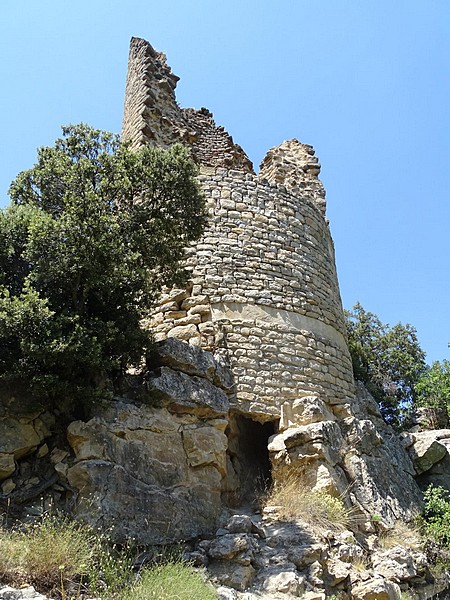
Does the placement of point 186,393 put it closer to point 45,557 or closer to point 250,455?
point 250,455

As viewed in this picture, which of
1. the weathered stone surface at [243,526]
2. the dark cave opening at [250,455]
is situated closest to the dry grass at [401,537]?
the dark cave opening at [250,455]

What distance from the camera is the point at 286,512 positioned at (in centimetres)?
730

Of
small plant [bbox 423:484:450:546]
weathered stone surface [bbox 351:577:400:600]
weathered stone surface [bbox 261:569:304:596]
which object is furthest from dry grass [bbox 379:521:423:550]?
weathered stone surface [bbox 261:569:304:596]

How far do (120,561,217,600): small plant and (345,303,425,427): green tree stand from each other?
11026mm

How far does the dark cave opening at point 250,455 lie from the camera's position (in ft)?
27.3

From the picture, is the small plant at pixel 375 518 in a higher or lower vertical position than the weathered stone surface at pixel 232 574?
higher

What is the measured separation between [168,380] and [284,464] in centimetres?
220

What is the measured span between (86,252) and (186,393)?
2.36m

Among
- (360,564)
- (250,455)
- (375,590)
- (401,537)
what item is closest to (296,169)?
(250,455)

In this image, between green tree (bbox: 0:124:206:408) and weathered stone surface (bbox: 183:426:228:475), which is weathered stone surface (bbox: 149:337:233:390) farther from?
weathered stone surface (bbox: 183:426:228:475)

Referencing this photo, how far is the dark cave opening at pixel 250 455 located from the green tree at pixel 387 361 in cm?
712

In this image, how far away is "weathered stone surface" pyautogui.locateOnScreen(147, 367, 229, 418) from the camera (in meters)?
7.15

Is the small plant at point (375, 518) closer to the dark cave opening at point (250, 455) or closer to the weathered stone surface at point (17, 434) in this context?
the dark cave opening at point (250, 455)

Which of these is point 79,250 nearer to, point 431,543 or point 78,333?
point 78,333
